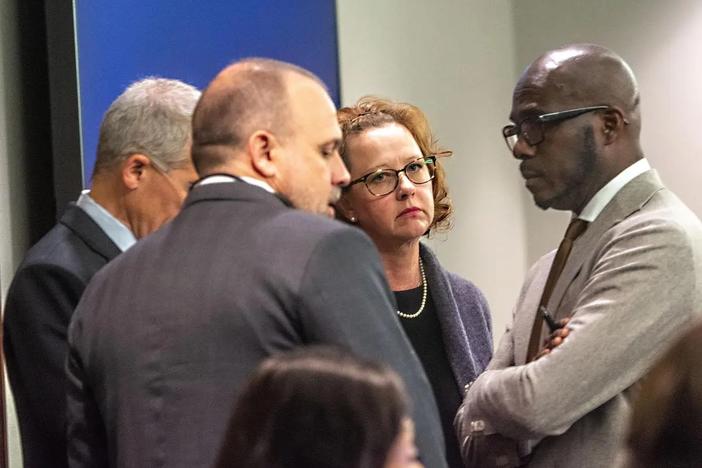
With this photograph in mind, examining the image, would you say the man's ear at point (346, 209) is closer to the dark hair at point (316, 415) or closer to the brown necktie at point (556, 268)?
the brown necktie at point (556, 268)

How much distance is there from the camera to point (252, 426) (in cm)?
125

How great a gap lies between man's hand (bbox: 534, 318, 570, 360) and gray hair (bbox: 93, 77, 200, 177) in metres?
0.77

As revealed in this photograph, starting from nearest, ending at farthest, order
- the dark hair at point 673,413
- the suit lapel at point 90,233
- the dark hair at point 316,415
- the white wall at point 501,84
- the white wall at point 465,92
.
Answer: the dark hair at point 673,413
the dark hair at point 316,415
the suit lapel at point 90,233
the white wall at point 465,92
the white wall at point 501,84

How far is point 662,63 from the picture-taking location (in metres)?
4.64

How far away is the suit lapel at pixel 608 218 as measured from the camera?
2162mm

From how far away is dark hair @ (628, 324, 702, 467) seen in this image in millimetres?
1121

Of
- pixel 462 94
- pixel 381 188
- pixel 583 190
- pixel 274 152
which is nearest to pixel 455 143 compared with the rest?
pixel 462 94

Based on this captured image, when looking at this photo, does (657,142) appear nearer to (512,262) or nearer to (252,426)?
(512,262)

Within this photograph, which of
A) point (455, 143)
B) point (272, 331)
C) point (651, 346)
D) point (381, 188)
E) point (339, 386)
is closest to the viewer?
point (339, 386)

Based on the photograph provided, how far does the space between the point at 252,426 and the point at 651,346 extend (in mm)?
1011

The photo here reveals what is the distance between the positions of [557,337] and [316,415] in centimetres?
94

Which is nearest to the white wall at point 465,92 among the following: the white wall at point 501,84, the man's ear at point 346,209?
the white wall at point 501,84

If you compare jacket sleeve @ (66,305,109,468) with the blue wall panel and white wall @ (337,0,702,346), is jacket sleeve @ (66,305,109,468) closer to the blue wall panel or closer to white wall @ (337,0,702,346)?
the blue wall panel

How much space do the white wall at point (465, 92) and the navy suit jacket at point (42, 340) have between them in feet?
6.96
